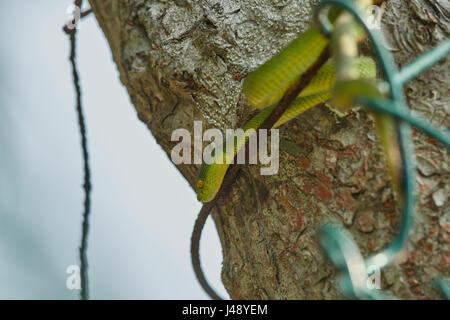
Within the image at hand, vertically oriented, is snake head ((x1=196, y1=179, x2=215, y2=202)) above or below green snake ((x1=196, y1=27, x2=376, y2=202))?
below

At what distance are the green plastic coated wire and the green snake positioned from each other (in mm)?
66

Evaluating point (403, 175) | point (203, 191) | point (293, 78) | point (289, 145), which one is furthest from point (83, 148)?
point (403, 175)

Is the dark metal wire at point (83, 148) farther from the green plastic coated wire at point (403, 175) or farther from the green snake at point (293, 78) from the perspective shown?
the green plastic coated wire at point (403, 175)

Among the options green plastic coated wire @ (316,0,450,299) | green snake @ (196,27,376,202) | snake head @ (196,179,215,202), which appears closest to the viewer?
green plastic coated wire @ (316,0,450,299)

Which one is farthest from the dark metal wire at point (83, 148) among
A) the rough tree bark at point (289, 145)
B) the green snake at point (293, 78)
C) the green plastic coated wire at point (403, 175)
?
the green plastic coated wire at point (403, 175)

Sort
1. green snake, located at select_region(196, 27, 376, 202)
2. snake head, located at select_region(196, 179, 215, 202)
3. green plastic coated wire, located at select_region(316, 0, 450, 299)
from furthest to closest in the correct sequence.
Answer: snake head, located at select_region(196, 179, 215, 202) < green snake, located at select_region(196, 27, 376, 202) < green plastic coated wire, located at select_region(316, 0, 450, 299)

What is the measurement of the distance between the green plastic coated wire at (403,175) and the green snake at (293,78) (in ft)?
0.22

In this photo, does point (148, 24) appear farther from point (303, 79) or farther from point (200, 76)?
point (303, 79)

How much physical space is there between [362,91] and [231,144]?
67 centimetres

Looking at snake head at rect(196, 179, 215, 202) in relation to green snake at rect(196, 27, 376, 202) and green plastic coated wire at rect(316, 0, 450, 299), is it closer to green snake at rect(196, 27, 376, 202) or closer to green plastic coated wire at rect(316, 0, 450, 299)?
green snake at rect(196, 27, 376, 202)

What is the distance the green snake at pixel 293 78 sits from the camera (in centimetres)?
90

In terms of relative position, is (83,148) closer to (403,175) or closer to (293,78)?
(293,78)

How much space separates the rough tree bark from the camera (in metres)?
0.95

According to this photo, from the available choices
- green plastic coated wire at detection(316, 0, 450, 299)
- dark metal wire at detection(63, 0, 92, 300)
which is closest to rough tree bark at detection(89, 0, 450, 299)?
green plastic coated wire at detection(316, 0, 450, 299)
